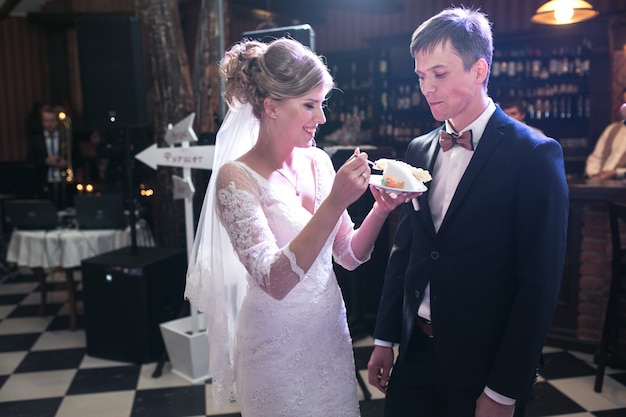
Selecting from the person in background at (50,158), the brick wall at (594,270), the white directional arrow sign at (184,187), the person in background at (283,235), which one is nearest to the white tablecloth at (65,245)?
the white directional arrow sign at (184,187)

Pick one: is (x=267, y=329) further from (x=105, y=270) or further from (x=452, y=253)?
(x=105, y=270)

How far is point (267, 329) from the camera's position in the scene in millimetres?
1632

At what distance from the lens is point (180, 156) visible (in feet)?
10.6

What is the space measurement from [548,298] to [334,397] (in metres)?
0.67

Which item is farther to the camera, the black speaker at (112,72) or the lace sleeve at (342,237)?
the black speaker at (112,72)

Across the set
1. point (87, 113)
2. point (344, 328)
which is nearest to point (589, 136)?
point (87, 113)

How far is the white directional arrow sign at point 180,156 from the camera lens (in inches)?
124

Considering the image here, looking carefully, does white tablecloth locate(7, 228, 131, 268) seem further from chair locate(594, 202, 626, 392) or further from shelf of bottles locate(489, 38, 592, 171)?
shelf of bottles locate(489, 38, 592, 171)

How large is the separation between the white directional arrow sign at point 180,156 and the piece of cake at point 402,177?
1.80m

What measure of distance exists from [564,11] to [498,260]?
4.38 meters

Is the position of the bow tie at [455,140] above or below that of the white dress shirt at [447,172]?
above

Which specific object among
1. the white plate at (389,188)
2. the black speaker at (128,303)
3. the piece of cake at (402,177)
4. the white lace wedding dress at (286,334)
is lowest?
the black speaker at (128,303)

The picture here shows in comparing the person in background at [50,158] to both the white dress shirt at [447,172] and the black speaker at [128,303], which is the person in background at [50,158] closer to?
the black speaker at [128,303]

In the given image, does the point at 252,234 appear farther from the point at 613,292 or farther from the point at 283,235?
the point at 613,292
